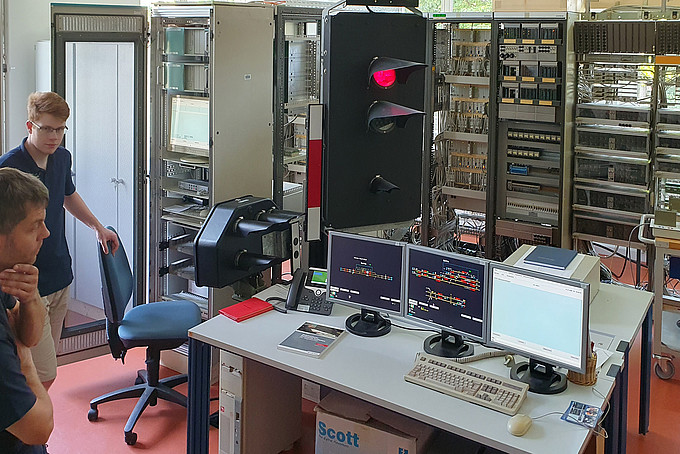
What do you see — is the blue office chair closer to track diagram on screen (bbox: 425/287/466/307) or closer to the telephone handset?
the telephone handset

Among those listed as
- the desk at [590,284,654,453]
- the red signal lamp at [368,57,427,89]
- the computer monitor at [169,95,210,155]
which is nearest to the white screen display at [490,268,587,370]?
the desk at [590,284,654,453]

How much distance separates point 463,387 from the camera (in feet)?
9.08

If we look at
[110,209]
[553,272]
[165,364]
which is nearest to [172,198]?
[110,209]

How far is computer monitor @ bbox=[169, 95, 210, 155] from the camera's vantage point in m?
4.14

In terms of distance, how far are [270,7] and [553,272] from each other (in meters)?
2.02

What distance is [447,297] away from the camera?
119 inches

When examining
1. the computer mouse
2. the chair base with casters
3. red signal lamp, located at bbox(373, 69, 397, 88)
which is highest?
red signal lamp, located at bbox(373, 69, 397, 88)

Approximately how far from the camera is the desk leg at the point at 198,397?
329 cm

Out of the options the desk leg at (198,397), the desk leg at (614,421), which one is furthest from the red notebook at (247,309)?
the desk leg at (614,421)

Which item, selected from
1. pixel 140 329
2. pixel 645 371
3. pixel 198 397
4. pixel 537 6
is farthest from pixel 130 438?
pixel 537 6

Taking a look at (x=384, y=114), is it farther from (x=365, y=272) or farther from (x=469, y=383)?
(x=469, y=383)

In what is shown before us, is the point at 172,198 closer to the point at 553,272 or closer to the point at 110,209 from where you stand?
the point at 110,209

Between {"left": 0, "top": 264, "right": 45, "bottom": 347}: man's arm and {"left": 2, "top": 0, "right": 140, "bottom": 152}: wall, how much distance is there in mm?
2851

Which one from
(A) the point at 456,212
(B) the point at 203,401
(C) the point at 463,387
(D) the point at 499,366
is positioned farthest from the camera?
(A) the point at 456,212
